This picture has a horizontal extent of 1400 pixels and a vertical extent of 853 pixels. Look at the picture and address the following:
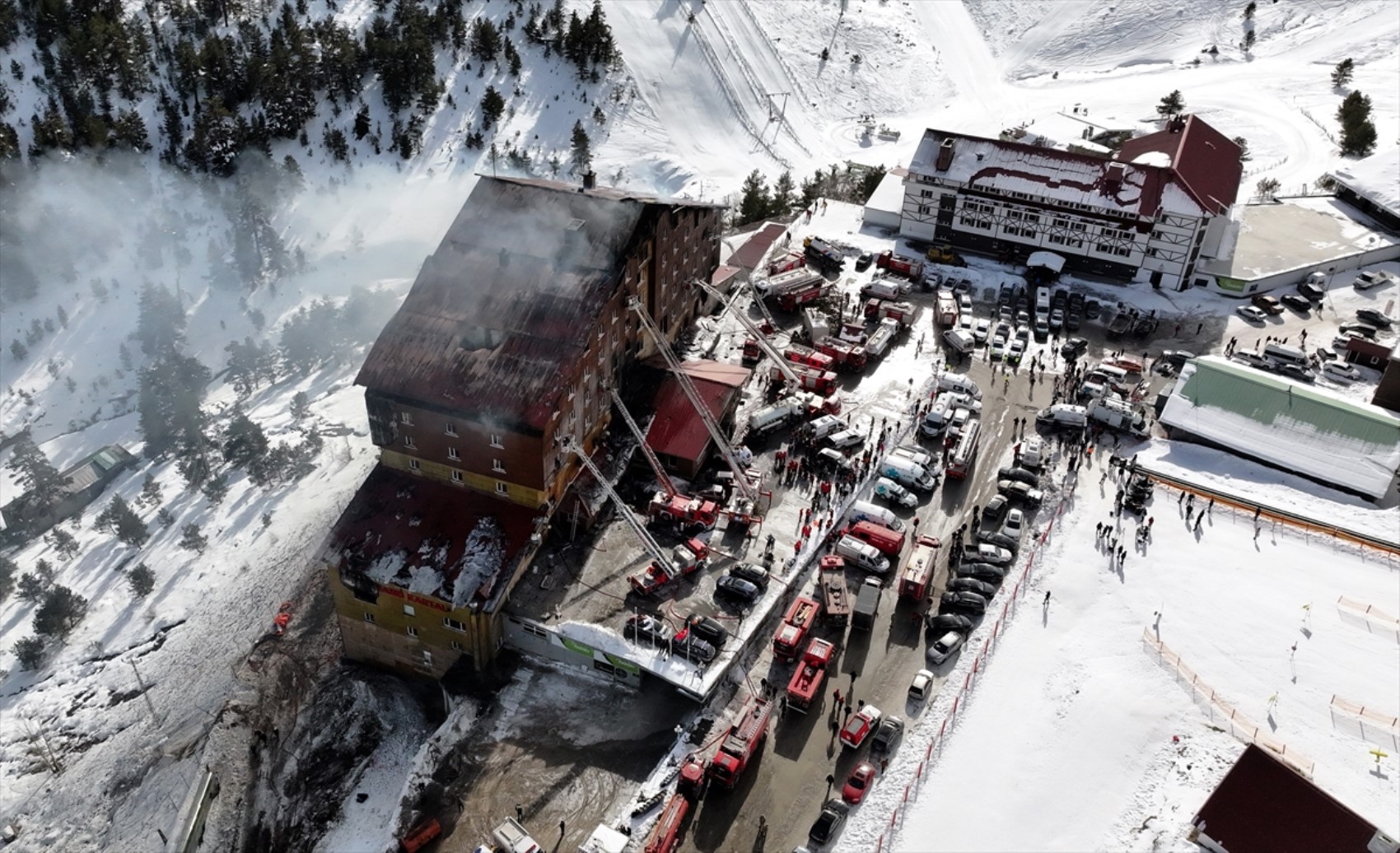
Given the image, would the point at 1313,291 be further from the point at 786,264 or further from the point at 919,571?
the point at 919,571

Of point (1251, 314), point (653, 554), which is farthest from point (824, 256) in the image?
point (653, 554)

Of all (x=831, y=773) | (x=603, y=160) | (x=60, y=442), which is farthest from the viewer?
(x=603, y=160)

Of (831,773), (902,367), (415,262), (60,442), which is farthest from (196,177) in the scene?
(831,773)

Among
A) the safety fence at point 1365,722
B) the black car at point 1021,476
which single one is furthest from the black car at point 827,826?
the black car at point 1021,476

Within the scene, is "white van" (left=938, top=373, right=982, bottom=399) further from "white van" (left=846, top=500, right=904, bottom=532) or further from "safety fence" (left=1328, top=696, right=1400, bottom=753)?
"safety fence" (left=1328, top=696, right=1400, bottom=753)

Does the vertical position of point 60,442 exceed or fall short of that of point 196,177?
it falls short

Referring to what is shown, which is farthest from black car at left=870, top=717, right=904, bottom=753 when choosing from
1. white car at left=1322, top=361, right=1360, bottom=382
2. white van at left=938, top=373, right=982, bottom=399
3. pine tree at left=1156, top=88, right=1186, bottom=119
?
pine tree at left=1156, top=88, right=1186, bottom=119

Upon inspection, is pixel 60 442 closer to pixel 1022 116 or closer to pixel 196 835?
pixel 196 835
